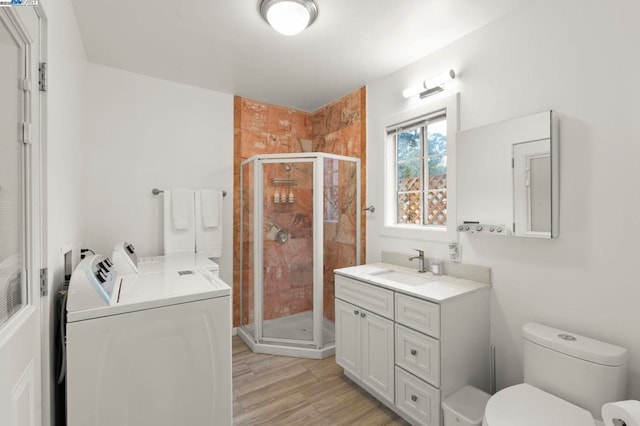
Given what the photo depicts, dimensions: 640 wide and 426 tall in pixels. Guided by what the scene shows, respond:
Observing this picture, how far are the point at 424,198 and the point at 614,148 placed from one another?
1202 mm

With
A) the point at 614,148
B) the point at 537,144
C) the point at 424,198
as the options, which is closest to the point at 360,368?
the point at 424,198

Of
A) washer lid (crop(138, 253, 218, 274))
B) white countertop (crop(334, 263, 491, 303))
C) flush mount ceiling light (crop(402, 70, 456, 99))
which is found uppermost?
flush mount ceiling light (crop(402, 70, 456, 99))

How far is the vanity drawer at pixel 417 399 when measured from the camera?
Answer: 5.57 feet

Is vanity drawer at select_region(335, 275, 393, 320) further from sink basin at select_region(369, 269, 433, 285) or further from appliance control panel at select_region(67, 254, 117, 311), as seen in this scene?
appliance control panel at select_region(67, 254, 117, 311)

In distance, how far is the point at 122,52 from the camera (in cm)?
233

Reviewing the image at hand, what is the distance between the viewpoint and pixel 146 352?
1.36 m

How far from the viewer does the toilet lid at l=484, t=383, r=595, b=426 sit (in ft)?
4.18

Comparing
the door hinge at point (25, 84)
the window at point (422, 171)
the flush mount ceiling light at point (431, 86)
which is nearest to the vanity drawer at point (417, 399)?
the window at point (422, 171)

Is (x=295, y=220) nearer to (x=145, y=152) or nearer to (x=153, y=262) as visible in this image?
(x=153, y=262)

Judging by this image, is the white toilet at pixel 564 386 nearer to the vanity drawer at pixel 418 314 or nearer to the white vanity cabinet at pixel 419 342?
the white vanity cabinet at pixel 419 342

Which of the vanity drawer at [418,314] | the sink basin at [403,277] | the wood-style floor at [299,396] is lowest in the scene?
the wood-style floor at [299,396]

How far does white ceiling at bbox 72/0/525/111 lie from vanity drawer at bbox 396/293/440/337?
1.78 meters

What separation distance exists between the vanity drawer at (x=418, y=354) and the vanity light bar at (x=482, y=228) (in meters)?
0.77

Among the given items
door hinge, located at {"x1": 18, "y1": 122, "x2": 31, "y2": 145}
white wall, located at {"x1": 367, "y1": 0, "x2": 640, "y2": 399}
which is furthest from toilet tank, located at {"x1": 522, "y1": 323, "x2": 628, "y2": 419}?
door hinge, located at {"x1": 18, "y1": 122, "x2": 31, "y2": 145}
